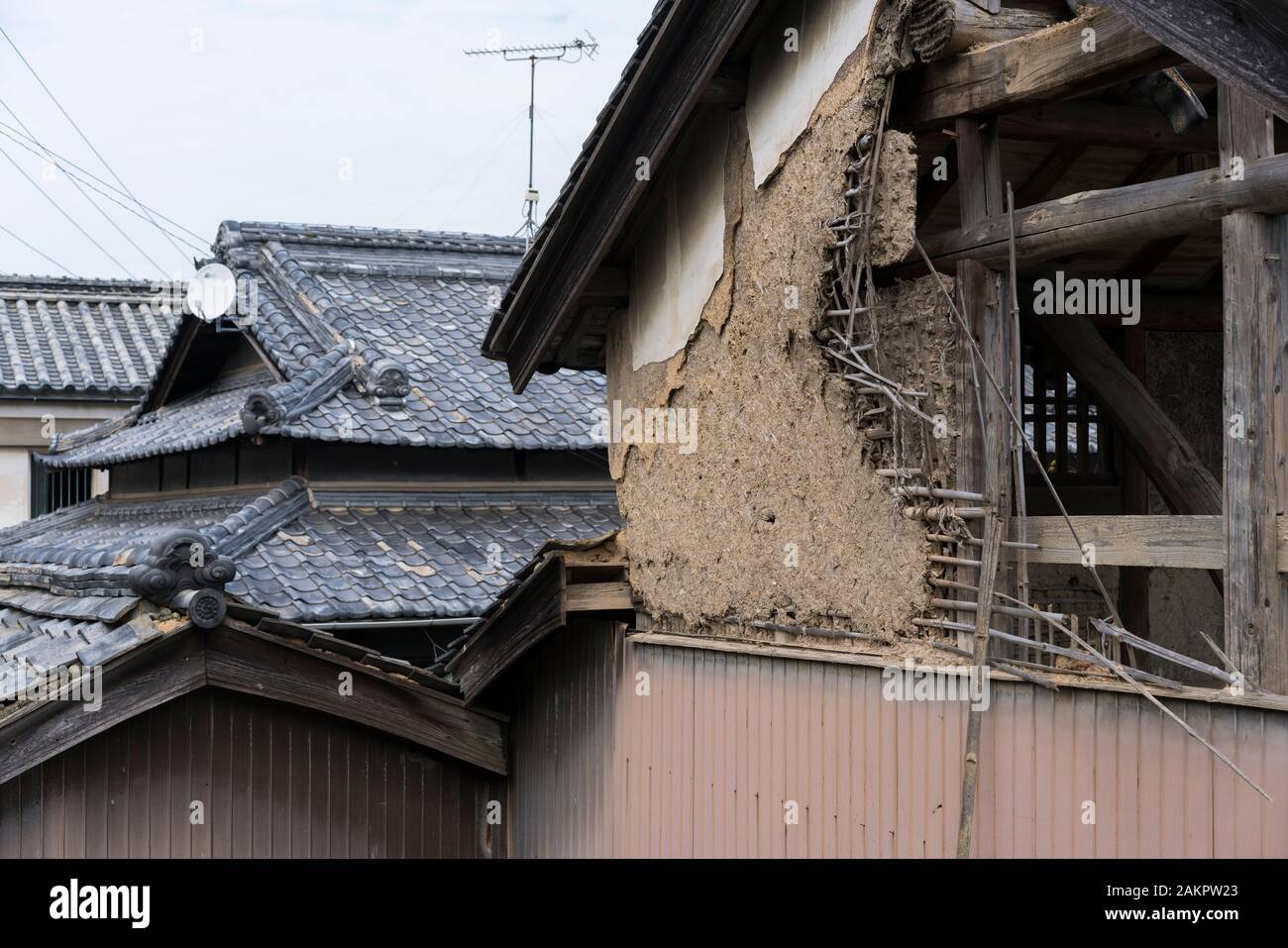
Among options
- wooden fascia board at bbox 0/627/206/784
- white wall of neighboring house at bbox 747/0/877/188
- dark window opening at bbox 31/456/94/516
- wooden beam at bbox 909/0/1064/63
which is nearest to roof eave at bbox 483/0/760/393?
white wall of neighboring house at bbox 747/0/877/188

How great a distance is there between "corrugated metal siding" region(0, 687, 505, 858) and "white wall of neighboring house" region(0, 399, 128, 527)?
1302 centimetres

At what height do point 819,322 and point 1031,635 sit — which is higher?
point 819,322

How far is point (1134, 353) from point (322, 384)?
23.5 feet

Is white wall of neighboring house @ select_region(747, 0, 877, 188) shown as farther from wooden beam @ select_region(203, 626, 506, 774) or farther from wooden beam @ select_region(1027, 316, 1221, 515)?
wooden beam @ select_region(203, 626, 506, 774)

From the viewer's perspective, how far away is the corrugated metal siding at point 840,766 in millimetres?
4598

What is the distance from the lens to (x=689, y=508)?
730 cm

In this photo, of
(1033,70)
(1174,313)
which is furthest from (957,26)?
(1174,313)

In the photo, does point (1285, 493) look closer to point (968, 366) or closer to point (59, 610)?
point (968, 366)

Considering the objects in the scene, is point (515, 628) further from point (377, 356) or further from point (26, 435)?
point (26, 435)

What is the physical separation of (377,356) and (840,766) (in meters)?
8.15

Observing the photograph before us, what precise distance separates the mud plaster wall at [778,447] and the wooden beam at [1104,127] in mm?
664

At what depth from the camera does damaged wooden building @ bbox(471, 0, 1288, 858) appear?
4539 millimetres
